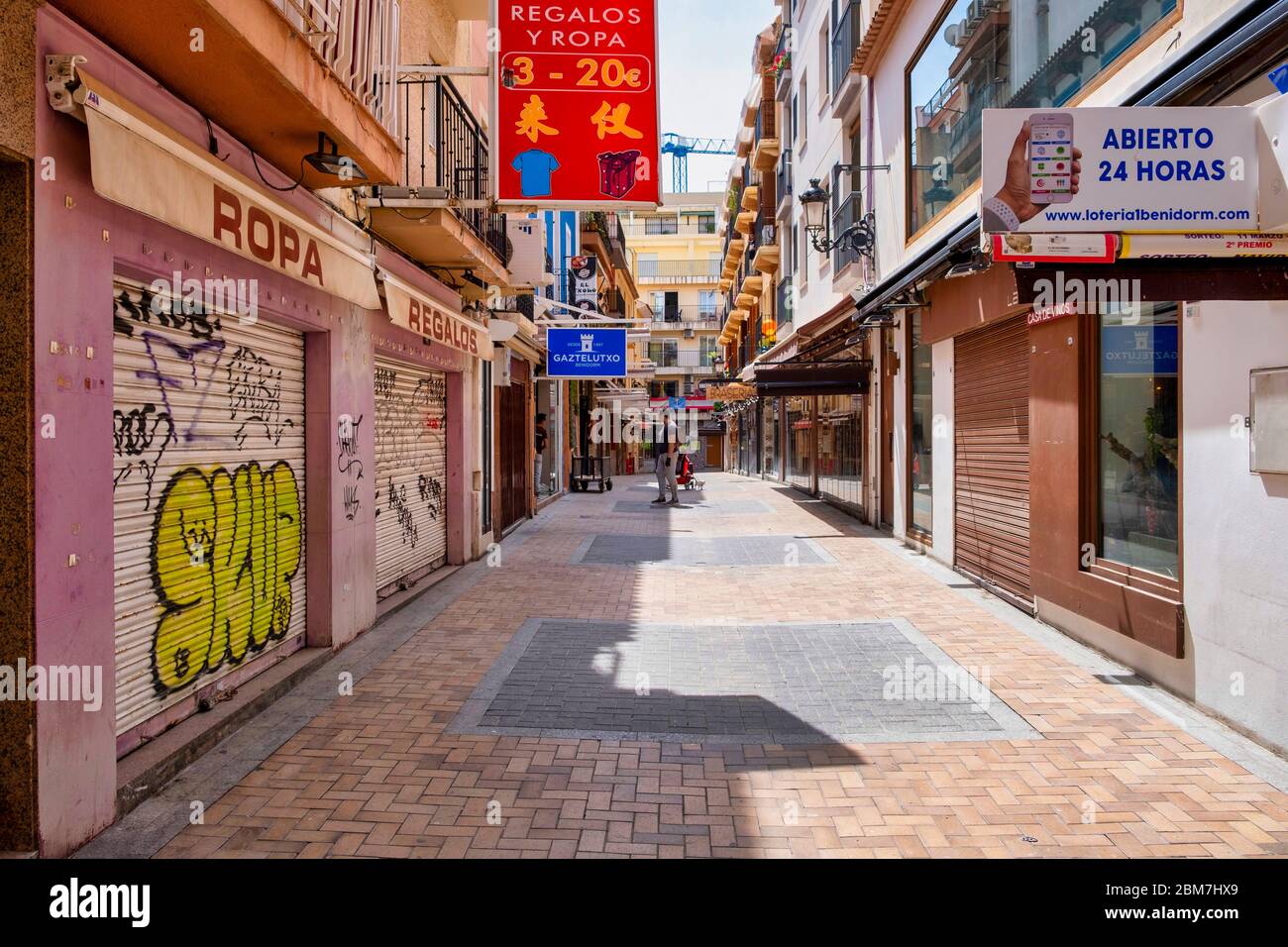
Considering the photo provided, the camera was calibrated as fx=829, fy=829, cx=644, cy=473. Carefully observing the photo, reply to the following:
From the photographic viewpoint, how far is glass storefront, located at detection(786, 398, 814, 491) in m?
23.0

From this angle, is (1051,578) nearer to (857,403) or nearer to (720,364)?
(857,403)

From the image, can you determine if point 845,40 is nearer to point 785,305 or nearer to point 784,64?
point 784,64

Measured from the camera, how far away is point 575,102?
7.07 meters

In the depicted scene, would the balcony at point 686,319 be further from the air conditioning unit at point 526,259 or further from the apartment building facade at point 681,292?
the air conditioning unit at point 526,259

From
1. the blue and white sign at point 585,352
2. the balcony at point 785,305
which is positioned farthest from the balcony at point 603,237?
the blue and white sign at point 585,352

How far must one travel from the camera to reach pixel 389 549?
28.7ft

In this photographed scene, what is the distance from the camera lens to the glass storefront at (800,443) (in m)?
23.0

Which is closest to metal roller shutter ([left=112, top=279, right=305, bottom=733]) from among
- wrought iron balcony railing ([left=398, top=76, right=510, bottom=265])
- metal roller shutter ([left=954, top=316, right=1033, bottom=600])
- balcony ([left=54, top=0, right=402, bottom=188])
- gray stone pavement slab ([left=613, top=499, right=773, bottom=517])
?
balcony ([left=54, top=0, right=402, bottom=188])

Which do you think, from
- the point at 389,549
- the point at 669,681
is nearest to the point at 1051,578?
the point at 669,681

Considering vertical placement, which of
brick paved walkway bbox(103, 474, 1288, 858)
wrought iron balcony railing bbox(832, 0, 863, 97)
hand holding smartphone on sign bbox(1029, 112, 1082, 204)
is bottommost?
brick paved walkway bbox(103, 474, 1288, 858)

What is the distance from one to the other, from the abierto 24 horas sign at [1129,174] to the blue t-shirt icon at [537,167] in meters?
3.73

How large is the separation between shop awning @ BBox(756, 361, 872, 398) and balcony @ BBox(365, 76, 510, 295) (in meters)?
7.20

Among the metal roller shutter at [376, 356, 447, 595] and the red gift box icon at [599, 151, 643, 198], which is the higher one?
the red gift box icon at [599, 151, 643, 198]

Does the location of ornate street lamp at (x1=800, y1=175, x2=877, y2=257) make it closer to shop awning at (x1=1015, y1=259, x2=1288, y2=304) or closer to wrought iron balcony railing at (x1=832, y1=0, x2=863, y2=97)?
wrought iron balcony railing at (x1=832, y1=0, x2=863, y2=97)
